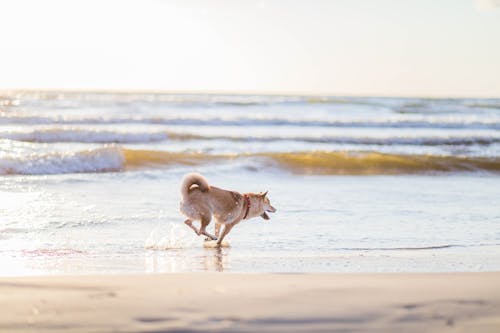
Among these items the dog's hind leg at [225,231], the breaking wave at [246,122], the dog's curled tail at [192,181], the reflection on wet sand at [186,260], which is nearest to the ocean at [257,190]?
the reflection on wet sand at [186,260]

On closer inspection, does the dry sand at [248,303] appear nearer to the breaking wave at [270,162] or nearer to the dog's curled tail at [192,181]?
the dog's curled tail at [192,181]

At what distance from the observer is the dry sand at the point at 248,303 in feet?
12.1

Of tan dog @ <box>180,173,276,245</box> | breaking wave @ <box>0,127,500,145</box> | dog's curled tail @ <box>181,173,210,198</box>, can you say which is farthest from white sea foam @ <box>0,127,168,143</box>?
dog's curled tail @ <box>181,173,210,198</box>

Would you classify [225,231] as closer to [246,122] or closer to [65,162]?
[65,162]

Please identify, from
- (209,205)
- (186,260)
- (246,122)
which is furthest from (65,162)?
(246,122)

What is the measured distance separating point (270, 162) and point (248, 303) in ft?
34.8

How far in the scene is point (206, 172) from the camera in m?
13.4

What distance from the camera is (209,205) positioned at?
7379 millimetres

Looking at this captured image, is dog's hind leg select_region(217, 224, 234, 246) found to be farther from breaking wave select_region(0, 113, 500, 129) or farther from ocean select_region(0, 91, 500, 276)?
breaking wave select_region(0, 113, 500, 129)

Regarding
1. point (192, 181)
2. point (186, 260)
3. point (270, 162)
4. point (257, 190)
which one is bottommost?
point (186, 260)

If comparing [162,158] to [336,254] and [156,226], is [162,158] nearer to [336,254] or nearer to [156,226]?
[156,226]

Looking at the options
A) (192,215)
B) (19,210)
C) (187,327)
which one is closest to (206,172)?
(19,210)

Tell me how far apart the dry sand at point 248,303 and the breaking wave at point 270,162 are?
9.22m

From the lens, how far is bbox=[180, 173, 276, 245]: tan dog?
23.8ft
